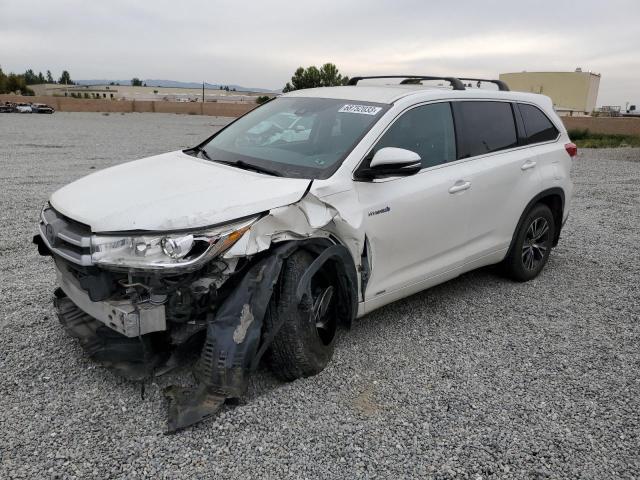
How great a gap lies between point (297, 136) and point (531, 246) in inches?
103

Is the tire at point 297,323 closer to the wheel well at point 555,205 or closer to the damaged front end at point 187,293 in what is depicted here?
the damaged front end at point 187,293

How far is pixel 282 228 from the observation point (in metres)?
3.05

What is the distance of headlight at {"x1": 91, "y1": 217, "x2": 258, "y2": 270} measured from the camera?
2709mm

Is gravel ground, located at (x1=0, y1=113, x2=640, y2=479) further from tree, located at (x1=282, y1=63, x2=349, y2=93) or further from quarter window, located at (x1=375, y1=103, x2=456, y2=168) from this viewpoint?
tree, located at (x1=282, y1=63, x2=349, y2=93)

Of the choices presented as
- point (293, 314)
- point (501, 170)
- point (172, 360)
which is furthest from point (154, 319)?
point (501, 170)

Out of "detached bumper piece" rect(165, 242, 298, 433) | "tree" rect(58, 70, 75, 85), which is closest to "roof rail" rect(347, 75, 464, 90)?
Result: "detached bumper piece" rect(165, 242, 298, 433)

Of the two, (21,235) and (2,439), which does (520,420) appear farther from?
(21,235)

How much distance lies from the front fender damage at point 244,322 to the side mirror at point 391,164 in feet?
1.78

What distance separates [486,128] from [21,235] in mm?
5281

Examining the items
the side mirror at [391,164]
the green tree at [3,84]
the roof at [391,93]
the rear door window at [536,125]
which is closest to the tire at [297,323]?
the side mirror at [391,164]

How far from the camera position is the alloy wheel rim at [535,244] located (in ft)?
16.7

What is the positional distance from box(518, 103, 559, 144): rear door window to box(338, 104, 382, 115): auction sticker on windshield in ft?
6.12

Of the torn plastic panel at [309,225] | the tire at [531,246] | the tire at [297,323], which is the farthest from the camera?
the tire at [531,246]

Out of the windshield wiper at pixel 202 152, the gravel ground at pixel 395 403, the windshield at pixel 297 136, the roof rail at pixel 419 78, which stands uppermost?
the roof rail at pixel 419 78
